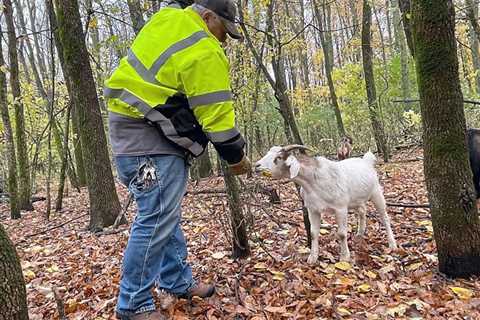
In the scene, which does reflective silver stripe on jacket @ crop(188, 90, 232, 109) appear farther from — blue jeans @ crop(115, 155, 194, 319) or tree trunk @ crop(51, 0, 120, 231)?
tree trunk @ crop(51, 0, 120, 231)

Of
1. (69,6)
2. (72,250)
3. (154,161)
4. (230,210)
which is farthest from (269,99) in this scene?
(154,161)

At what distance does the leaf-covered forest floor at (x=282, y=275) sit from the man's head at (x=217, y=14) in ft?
6.53

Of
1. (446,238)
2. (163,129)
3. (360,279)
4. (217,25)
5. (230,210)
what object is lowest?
(360,279)

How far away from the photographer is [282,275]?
13.9 ft

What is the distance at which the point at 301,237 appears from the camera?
5.66 m

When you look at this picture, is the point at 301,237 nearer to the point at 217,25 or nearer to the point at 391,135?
the point at 217,25

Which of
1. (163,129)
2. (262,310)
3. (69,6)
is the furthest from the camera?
(69,6)

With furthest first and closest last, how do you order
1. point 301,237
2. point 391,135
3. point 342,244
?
point 391,135 < point 301,237 < point 342,244

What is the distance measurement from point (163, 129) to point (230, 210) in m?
1.71

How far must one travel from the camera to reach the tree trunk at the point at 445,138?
374 cm

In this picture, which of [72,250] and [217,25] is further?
[72,250]

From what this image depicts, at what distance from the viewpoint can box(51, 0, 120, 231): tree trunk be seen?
285 inches

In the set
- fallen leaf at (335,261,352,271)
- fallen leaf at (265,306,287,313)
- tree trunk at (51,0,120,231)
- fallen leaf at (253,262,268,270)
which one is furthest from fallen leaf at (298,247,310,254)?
tree trunk at (51,0,120,231)

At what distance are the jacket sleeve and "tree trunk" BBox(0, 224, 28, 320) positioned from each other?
139 cm
